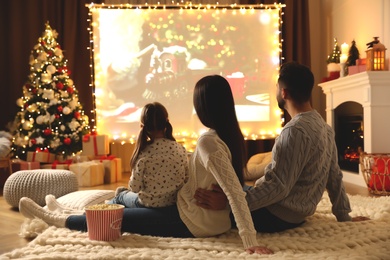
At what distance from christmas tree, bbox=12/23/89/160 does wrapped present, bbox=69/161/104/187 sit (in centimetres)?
61

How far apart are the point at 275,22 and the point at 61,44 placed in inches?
107

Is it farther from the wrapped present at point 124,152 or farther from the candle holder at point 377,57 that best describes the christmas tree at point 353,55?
the wrapped present at point 124,152

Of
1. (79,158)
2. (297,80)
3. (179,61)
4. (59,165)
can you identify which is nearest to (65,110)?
(79,158)

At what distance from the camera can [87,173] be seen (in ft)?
14.3

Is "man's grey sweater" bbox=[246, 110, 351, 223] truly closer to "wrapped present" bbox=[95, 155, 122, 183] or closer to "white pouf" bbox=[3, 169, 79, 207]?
"white pouf" bbox=[3, 169, 79, 207]

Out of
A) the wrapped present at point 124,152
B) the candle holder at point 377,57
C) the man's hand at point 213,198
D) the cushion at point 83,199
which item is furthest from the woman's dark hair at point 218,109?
the wrapped present at point 124,152

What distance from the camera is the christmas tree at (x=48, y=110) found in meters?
4.90

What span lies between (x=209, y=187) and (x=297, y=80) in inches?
23.2

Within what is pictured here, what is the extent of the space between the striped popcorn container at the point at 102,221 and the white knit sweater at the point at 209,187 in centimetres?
29

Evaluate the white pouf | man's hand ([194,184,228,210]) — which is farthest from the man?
the white pouf

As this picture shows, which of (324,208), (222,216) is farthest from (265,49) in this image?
(222,216)

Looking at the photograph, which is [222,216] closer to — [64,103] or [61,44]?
[64,103]

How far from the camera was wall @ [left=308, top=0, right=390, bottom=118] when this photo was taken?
434 centimetres

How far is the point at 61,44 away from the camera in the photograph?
567 centimetres
